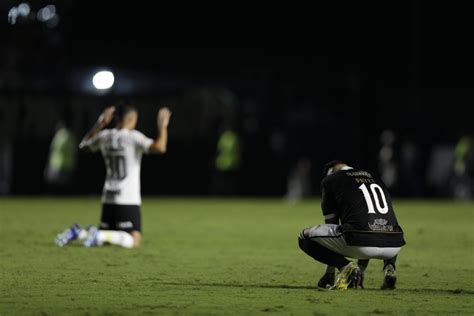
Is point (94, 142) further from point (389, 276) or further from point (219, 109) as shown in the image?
point (219, 109)

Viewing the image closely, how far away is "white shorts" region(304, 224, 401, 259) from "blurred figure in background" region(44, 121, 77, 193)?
23.0 meters

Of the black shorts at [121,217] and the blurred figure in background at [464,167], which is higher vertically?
the blurred figure in background at [464,167]

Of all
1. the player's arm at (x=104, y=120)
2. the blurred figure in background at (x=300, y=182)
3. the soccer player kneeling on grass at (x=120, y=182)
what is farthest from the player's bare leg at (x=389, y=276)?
the blurred figure in background at (x=300, y=182)

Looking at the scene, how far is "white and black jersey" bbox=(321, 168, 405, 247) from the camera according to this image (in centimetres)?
1146

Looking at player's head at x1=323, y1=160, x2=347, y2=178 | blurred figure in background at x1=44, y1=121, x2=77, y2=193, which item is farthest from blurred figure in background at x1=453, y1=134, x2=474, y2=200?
player's head at x1=323, y1=160, x2=347, y2=178

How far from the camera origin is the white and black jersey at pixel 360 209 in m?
11.5

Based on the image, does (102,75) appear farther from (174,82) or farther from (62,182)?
(174,82)

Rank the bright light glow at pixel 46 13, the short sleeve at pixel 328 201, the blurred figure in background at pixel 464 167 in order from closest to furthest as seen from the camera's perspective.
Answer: the short sleeve at pixel 328 201
the blurred figure in background at pixel 464 167
the bright light glow at pixel 46 13

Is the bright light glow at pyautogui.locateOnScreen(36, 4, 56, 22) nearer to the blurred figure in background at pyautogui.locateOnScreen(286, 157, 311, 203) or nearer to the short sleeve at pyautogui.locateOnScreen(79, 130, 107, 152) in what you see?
the blurred figure in background at pyautogui.locateOnScreen(286, 157, 311, 203)

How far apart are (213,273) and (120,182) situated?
12.1 ft

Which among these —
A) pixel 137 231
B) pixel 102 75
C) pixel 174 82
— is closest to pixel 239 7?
pixel 174 82

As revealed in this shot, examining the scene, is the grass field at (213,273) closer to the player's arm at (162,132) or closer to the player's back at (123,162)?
the player's back at (123,162)

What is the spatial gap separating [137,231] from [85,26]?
38472mm

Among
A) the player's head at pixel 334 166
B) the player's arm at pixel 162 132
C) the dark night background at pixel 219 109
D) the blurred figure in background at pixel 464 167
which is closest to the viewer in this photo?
the player's head at pixel 334 166
